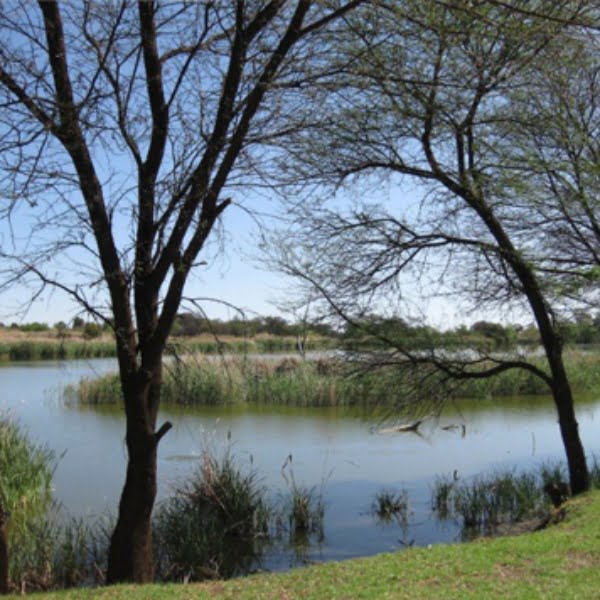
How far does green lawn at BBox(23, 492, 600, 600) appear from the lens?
16.0ft

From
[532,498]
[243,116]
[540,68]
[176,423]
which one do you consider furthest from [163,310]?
[176,423]

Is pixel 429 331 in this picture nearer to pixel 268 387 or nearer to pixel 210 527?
pixel 210 527

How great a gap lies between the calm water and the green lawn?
103 inches

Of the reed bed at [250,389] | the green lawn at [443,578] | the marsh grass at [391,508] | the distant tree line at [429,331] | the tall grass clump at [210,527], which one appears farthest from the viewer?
the reed bed at [250,389]

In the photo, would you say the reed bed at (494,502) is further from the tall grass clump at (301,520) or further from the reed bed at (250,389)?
the reed bed at (250,389)

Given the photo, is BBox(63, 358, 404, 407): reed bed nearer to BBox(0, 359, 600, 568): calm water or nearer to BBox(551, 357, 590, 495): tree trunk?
BBox(0, 359, 600, 568): calm water

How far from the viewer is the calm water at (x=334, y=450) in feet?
32.5

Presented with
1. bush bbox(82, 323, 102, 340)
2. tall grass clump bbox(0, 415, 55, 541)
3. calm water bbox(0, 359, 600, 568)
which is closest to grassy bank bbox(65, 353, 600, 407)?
calm water bbox(0, 359, 600, 568)

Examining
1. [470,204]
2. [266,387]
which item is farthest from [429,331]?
[266,387]

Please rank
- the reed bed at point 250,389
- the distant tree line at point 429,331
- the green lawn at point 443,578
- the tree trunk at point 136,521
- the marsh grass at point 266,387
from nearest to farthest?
the green lawn at point 443,578
the tree trunk at point 136,521
the distant tree line at point 429,331
the marsh grass at point 266,387
the reed bed at point 250,389

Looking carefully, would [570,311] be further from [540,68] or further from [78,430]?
[78,430]

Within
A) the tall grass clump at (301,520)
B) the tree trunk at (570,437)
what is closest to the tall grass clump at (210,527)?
the tall grass clump at (301,520)

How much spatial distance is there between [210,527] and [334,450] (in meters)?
6.42

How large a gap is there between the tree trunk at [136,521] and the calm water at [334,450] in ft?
6.29
